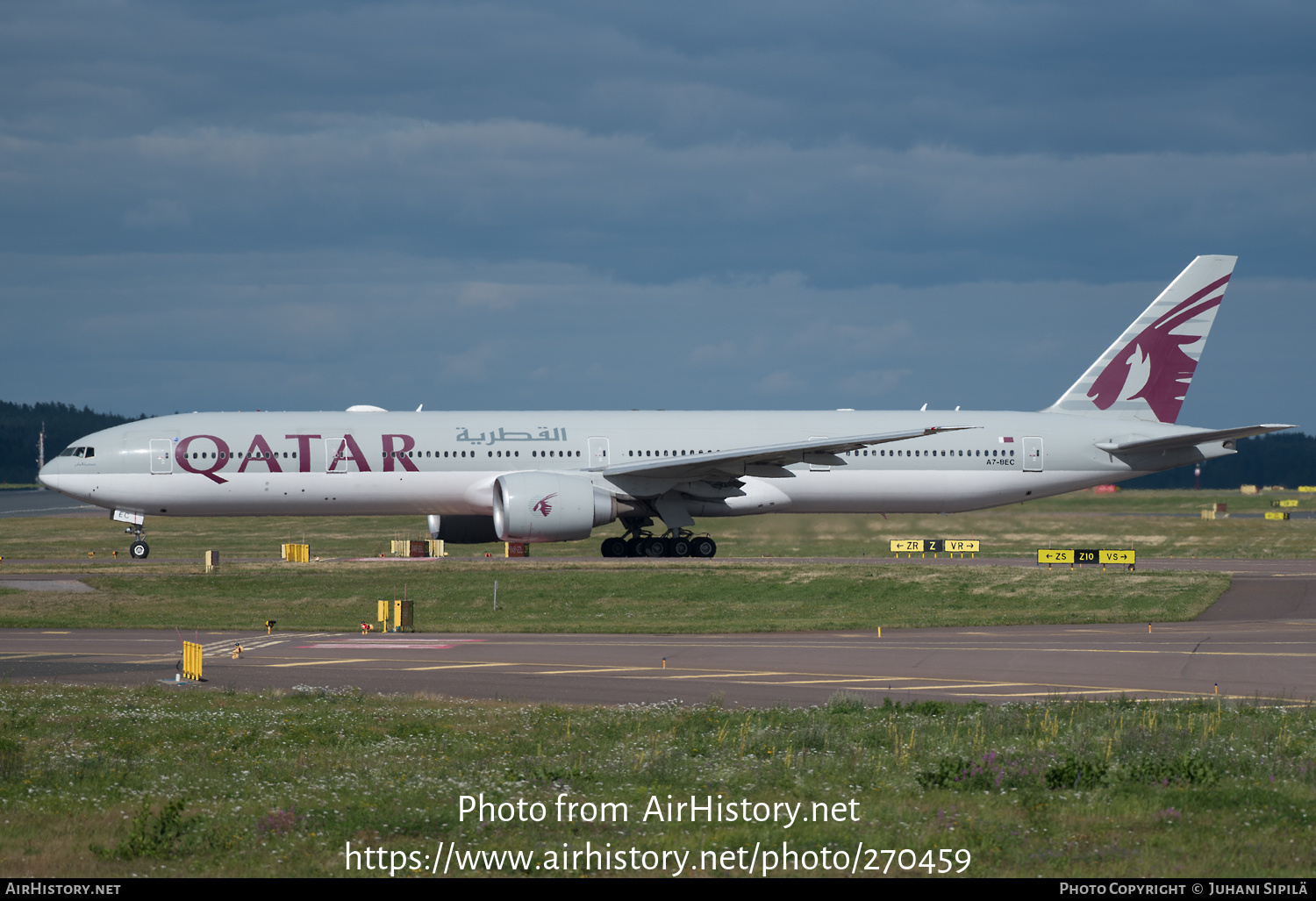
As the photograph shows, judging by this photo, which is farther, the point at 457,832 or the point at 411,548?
the point at 411,548

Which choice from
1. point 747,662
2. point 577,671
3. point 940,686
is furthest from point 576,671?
point 940,686

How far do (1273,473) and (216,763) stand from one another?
153 m

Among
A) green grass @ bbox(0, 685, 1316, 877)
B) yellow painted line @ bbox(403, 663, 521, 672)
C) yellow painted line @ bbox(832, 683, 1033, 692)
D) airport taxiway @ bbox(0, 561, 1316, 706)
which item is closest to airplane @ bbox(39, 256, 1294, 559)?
airport taxiway @ bbox(0, 561, 1316, 706)

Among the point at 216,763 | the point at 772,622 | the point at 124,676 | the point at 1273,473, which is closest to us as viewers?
the point at 216,763

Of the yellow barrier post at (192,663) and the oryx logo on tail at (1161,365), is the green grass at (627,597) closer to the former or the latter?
the yellow barrier post at (192,663)

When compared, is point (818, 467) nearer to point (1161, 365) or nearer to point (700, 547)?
point (700, 547)

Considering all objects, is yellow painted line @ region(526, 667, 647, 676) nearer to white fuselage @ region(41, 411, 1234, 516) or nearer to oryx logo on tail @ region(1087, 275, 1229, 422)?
white fuselage @ region(41, 411, 1234, 516)

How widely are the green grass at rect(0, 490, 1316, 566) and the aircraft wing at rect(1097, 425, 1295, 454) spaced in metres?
6.15

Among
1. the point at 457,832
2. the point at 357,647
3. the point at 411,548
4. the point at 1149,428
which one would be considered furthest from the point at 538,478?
the point at 457,832

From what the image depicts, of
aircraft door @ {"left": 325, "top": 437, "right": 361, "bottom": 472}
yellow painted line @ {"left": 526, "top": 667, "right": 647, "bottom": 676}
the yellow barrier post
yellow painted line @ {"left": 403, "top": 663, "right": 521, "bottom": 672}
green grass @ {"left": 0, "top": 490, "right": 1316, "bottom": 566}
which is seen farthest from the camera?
green grass @ {"left": 0, "top": 490, "right": 1316, "bottom": 566}

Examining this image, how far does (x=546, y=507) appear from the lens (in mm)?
39250

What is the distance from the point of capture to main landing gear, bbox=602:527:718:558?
144 ft

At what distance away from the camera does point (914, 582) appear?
1433 inches

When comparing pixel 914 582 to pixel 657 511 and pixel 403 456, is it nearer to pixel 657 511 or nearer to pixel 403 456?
pixel 657 511
